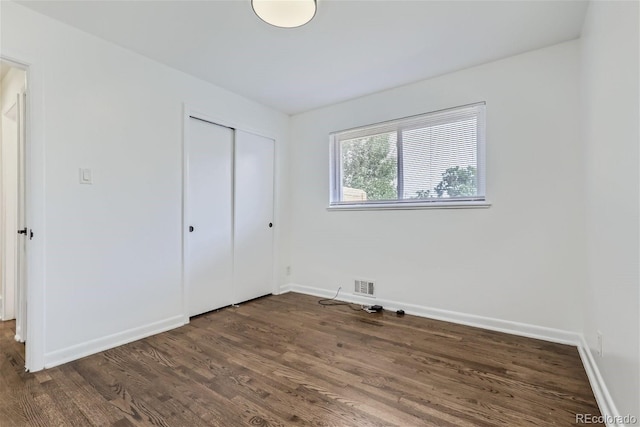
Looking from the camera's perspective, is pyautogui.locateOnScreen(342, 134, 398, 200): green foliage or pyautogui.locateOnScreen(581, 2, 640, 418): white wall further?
pyautogui.locateOnScreen(342, 134, 398, 200): green foliage

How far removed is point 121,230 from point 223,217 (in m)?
1.05

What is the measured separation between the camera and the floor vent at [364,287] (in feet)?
10.9

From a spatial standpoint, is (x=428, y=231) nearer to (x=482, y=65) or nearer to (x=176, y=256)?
(x=482, y=65)

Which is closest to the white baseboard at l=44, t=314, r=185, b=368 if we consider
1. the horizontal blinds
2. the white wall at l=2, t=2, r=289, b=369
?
the white wall at l=2, t=2, r=289, b=369

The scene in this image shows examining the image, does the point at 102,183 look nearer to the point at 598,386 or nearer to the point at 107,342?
the point at 107,342

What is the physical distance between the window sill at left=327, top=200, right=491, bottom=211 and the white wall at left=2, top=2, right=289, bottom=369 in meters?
1.82

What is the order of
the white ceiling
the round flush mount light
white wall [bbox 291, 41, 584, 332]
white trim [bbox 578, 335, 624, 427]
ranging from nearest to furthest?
1. white trim [bbox 578, 335, 624, 427]
2. the round flush mount light
3. the white ceiling
4. white wall [bbox 291, 41, 584, 332]

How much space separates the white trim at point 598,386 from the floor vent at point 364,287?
1.77 meters

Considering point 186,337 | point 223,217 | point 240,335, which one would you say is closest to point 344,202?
point 223,217

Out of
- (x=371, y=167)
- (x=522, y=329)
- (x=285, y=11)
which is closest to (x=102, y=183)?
(x=285, y=11)

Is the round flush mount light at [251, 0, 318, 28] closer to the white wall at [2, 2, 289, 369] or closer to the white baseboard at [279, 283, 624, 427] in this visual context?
the white wall at [2, 2, 289, 369]

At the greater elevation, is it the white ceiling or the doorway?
the white ceiling

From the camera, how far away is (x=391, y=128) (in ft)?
10.7

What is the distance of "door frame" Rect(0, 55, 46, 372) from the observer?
1.96 meters
